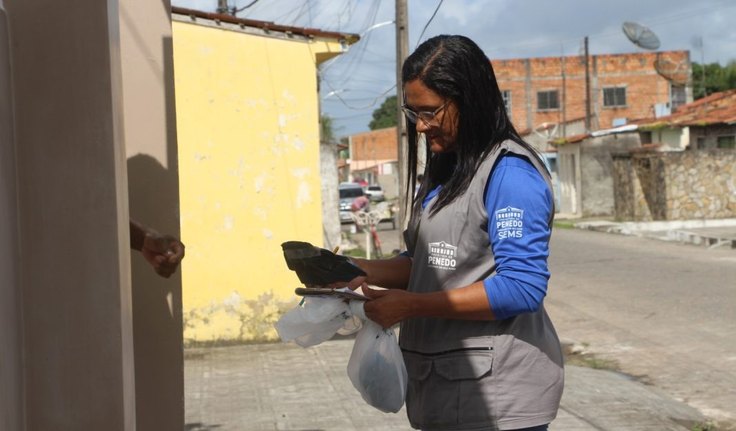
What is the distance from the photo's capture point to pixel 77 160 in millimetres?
2908

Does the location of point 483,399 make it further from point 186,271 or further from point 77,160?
point 186,271

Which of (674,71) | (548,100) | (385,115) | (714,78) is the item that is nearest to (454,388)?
(674,71)

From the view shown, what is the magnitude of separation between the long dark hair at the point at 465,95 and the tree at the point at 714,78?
61.2 m

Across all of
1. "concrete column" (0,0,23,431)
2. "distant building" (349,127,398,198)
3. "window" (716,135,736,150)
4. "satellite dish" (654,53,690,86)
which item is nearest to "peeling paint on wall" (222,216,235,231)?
"concrete column" (0,0,23,431)

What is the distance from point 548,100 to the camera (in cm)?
6094

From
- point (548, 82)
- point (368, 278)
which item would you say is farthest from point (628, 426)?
point (548, 82)

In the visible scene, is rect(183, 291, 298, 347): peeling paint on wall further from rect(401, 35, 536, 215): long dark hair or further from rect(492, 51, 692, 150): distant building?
rect(492, 51, 692, 150): distant building

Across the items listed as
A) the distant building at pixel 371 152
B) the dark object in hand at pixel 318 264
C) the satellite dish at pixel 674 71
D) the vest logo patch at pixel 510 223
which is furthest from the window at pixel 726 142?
the distant building at pixel 371 152

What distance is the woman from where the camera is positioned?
256 cm

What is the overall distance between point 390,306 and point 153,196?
2.14 m

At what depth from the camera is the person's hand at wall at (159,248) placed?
377cm

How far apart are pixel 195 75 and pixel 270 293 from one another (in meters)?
2.18

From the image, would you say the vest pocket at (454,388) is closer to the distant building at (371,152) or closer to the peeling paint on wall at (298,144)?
the peeling paint on wall at (298,144)

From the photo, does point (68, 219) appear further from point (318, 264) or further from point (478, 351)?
point (478, 351)
